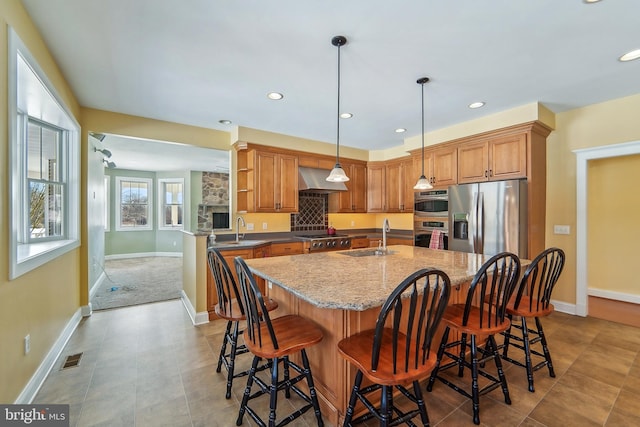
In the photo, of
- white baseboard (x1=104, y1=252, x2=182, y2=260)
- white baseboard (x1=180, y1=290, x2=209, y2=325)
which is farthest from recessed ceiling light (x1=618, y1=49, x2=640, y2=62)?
white baseboard (x1=104, y1=252, x2=182, y2=260)

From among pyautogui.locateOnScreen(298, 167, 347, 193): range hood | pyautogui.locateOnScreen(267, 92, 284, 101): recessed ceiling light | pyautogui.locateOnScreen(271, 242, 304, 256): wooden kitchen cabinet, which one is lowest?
pyautogui.locateOnScreen(271, 242, 304, 256): wooden kitchen cabinet

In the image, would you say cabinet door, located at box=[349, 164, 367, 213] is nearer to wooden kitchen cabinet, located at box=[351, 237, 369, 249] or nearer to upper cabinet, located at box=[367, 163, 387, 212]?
upper cabinet, located at box=[367, 163, 387, 212]

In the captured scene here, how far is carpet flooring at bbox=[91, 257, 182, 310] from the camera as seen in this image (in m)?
4.29

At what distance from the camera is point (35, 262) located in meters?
2.09

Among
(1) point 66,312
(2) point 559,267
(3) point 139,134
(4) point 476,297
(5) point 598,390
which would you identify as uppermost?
(3) point 139,134

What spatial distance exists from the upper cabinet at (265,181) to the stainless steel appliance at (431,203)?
2.01m

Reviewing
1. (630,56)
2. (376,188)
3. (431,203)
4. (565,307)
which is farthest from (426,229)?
(630,56)

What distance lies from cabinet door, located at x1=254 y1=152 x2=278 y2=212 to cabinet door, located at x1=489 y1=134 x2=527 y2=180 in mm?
3079

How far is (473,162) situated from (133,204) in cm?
857

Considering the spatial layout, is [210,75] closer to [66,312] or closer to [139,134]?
[139,134]

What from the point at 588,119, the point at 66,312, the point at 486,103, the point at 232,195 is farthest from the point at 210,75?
the point at 588,119

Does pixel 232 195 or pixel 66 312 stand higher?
pixel 232 195

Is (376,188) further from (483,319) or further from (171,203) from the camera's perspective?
(171,203)

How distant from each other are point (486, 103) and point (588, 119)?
132 centimetres
